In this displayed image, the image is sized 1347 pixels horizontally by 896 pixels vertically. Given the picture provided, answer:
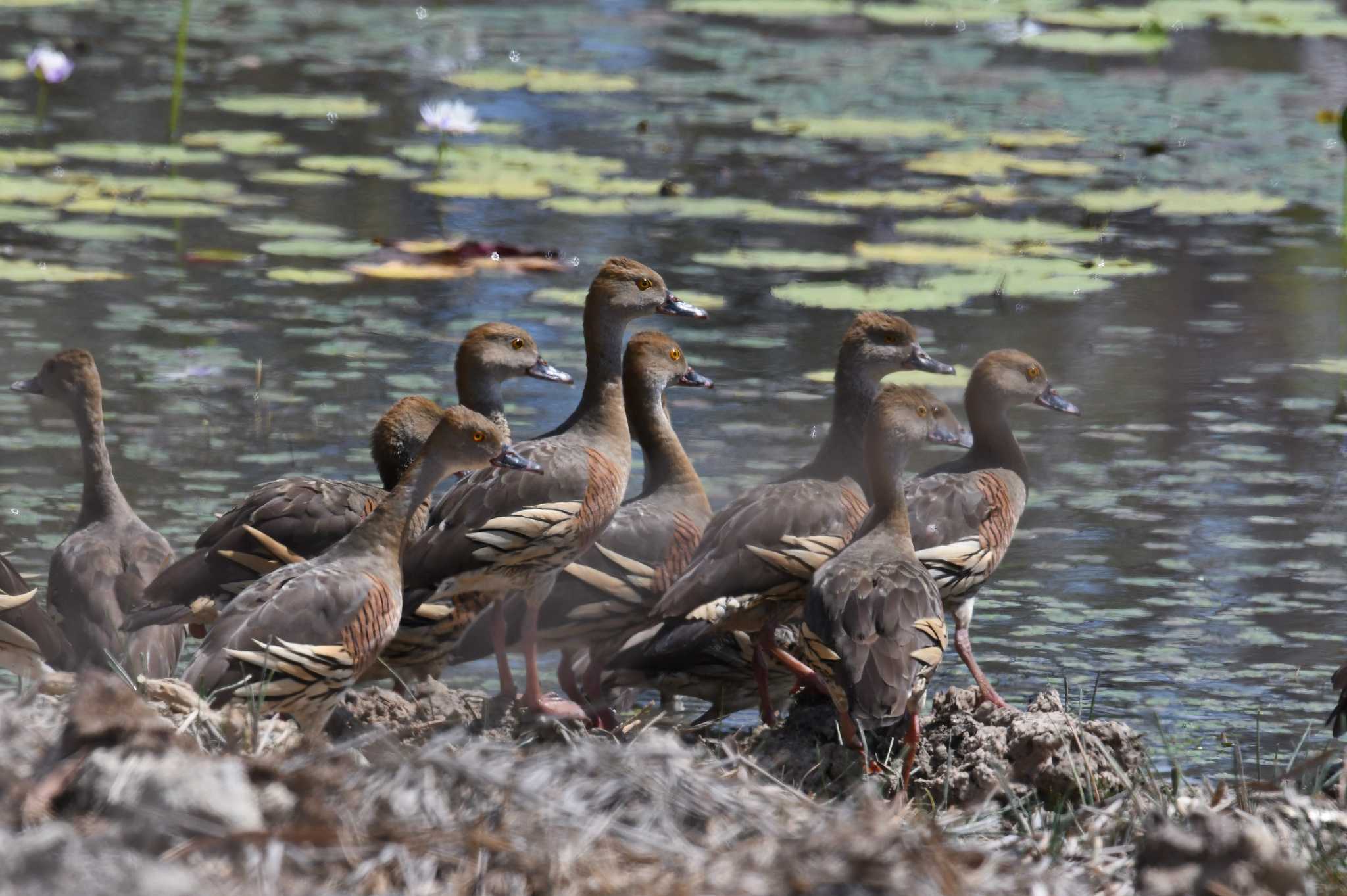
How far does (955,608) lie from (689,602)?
2.57 ft

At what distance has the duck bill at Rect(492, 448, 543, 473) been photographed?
5359mm

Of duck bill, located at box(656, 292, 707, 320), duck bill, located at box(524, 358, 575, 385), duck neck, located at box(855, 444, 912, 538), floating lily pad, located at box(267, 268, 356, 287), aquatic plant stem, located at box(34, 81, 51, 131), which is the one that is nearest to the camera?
duck neck, located at box(855, 444, 912, 538)

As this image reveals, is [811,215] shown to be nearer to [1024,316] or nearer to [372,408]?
[1024,316]

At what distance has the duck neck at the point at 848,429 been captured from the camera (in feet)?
20.4

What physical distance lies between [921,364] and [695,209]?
12.4 feet

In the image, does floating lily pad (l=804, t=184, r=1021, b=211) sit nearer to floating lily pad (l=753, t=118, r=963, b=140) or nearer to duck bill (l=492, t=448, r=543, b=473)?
floating lily pad (l=753, t=118, r=963, b=140)

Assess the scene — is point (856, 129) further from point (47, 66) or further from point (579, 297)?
→ point (47, 66)

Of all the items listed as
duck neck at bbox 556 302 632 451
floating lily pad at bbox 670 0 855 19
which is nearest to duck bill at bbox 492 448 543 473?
duck neck at bbox 556 302 632 451

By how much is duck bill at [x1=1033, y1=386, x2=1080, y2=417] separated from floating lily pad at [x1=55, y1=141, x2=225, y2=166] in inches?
225

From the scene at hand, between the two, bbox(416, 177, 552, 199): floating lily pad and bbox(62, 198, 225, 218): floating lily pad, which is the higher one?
bbox(416, 177, 552, 199): floating lily pad

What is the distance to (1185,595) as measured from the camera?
20.0 feet

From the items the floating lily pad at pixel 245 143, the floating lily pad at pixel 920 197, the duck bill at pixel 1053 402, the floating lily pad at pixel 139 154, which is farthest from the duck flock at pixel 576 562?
the floating lily pad at pixel 245 143

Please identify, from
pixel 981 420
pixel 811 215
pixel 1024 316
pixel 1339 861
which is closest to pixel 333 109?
pixel 811 215

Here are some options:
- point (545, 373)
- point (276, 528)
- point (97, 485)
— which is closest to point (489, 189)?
point (545, 373)
